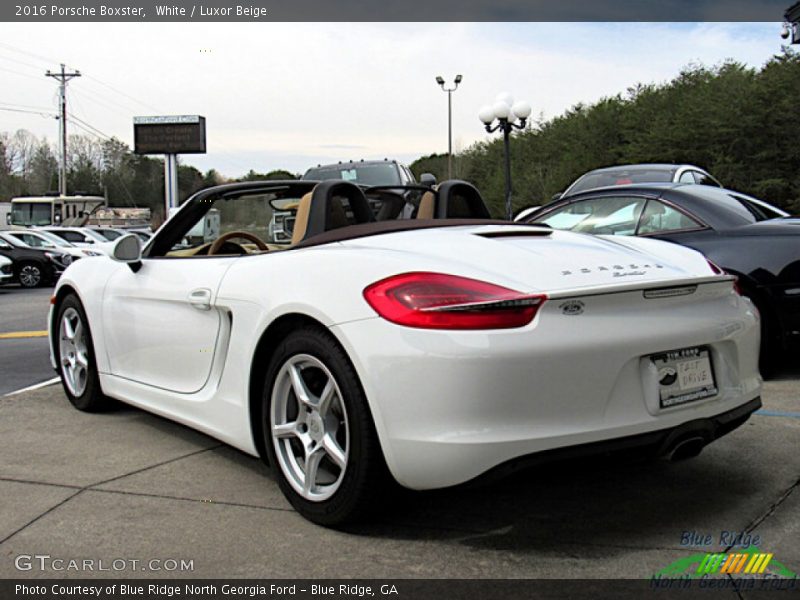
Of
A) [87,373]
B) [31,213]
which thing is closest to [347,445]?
[87,373]

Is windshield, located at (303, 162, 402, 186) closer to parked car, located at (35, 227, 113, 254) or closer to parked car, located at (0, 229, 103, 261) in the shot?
parked car, located at (0, 229, 103, 261)

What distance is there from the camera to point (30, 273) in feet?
66.5

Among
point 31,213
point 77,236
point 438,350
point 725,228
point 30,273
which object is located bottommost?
point 30,273

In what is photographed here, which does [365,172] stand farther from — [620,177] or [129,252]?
[129,252]

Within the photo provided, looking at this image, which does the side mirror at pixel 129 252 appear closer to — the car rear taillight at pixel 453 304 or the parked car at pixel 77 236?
the car rear taillight at pixel 453 304

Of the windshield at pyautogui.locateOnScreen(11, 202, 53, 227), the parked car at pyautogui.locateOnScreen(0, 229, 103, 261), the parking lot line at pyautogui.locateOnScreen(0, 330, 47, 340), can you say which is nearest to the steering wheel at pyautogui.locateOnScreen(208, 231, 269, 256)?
the parking lot line at pyautogui.locateOnScreen(0, 330, 47, 340)

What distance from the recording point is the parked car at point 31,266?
20234mm

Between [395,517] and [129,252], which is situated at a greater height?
[129,252]

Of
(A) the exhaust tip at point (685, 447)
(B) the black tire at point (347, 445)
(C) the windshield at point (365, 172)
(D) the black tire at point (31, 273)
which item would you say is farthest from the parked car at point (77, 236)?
(A) the exhaust tip at point (685, 447)

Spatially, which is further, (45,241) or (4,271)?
(45,241)

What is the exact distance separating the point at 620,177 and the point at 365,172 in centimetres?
508

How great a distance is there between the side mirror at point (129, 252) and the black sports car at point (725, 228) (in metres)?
3.54

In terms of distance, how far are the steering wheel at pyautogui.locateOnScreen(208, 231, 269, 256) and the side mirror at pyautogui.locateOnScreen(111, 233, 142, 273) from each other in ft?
1.19
